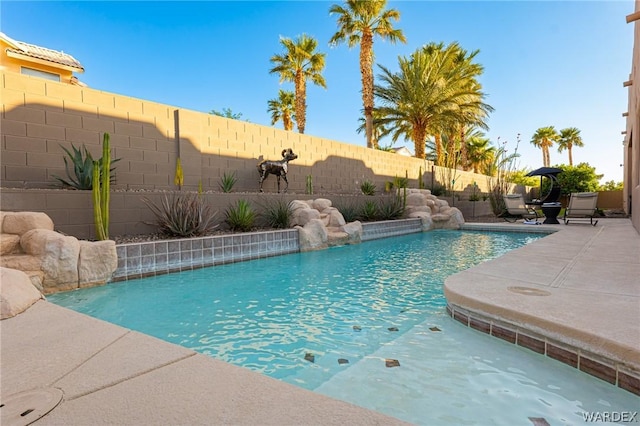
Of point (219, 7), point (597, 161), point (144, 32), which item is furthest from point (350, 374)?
point (597, 161)

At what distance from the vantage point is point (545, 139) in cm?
3909

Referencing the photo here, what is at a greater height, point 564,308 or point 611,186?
point 611,186

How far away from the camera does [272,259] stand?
21.6ft

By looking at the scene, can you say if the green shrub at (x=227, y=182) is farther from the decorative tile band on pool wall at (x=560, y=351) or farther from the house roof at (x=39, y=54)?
the house roof at (x=39, y=54)

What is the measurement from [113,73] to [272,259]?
1529cm

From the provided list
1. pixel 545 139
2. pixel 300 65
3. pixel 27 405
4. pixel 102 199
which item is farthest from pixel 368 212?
pixel 545 139

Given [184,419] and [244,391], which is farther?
[244,391]

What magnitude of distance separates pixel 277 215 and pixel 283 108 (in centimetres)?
1999

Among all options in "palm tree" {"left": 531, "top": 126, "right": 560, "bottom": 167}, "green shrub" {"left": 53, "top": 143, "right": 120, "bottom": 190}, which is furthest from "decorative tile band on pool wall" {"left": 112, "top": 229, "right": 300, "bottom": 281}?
"palm tree" {"left": 531, "top": 126, "right": 560, "bottom": 167}

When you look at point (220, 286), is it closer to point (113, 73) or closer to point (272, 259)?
point (272, 259)

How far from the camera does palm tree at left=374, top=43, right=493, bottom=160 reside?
53.6ft

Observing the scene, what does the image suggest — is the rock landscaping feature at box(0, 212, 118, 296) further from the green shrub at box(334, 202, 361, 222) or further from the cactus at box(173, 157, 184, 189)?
the green shrub at box(334, 202, 361, 222)

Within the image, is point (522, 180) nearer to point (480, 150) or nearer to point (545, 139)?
point (480, 150)

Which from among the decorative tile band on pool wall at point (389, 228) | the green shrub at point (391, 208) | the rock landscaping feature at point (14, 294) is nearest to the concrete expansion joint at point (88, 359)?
the rock landscaping feature at point (14, 294)
